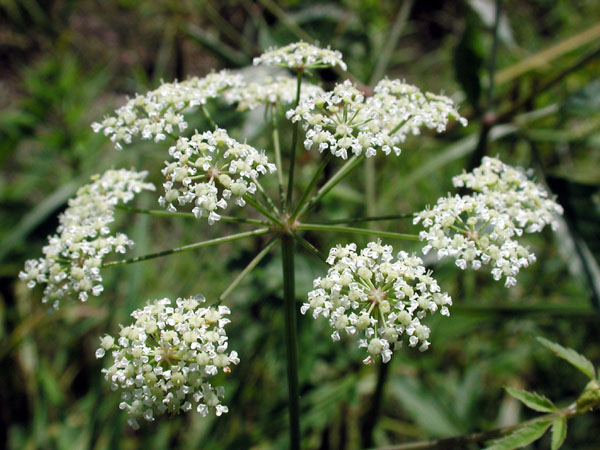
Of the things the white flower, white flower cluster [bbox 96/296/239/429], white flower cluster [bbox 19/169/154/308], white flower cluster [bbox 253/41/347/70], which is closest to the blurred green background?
white flower cluster [bbox 19/169/154/308]

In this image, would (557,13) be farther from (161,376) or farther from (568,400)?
A: (161,376)

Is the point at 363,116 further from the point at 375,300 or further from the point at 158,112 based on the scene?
the point at 158,112

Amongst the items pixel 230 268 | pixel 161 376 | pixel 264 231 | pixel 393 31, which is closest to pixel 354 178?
pixel 393 31

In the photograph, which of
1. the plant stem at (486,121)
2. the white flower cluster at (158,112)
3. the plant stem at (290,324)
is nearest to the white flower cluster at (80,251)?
the white flower cluster at (158,112)

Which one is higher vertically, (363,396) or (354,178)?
(354,178)

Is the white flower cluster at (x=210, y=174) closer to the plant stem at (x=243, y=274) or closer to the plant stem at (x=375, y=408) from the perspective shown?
the plant stem at (x=243, y=274)

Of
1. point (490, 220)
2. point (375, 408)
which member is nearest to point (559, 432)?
point (490, 220)
